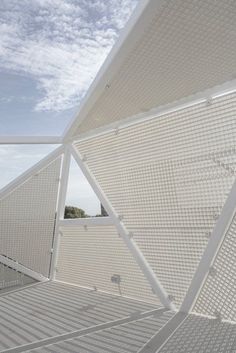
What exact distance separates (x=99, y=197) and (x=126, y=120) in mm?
1854

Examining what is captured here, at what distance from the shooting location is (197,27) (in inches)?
135

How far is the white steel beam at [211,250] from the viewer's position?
4984 millimetres

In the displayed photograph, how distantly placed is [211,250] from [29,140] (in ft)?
16.0

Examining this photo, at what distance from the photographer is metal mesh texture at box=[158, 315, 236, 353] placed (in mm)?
3990

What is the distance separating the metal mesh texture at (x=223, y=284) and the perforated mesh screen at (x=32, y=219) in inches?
Result: 182

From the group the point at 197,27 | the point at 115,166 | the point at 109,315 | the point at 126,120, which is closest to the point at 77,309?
the point at 109,315

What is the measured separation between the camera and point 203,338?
171 inches

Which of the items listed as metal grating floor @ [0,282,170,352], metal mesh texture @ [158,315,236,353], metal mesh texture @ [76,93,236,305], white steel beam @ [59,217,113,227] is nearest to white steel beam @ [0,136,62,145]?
metal mesh texture @ [76,93,236,305]

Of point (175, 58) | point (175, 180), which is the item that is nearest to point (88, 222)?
point (175, 180)

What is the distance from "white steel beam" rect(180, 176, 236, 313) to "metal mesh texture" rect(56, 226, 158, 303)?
3.00 ft

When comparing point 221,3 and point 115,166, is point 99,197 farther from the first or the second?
point 221,3

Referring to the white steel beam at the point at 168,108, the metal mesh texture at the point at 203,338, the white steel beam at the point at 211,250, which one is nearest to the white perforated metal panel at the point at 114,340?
the metal mesh texture at the point at 203,338

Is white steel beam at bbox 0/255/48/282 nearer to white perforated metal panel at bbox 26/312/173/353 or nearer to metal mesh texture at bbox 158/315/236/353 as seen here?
white perforated metal panel at bbox 26/312/173/353

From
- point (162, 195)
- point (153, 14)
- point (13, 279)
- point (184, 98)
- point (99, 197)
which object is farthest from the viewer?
point (13, 279)
